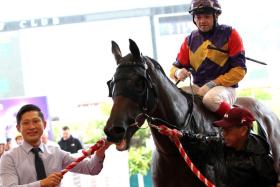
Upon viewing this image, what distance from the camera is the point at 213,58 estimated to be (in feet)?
10.3

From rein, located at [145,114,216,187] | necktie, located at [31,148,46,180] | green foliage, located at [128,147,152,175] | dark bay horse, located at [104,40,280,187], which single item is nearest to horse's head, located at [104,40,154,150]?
dark bay horse, located at [104,40,280,187]

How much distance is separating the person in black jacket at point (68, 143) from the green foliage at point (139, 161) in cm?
93

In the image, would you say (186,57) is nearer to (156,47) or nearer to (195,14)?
(195,14)

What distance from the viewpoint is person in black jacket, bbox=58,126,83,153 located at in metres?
8.00

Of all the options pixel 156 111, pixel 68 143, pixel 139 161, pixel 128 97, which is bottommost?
pixel 139 161

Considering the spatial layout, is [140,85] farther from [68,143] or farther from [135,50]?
[68,143]

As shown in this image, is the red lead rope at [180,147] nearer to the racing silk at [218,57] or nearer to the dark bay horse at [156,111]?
the dark bay horse at [156,111]

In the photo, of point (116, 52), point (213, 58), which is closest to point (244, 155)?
point (116, 52)

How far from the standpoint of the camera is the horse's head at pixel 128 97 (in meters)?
2.19

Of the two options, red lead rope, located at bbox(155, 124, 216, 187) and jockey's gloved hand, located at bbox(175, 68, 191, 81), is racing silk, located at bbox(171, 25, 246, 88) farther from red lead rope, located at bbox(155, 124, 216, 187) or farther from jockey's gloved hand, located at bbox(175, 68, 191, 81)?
red lead rope, located at bbox(155, 124, 216, 187)

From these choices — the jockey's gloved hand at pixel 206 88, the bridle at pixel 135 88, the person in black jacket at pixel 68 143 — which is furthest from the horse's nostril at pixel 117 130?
the person in black jacket at pixel 68 143

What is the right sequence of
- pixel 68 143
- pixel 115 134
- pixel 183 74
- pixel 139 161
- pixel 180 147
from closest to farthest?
1. pixel 115 134
2. pixel 180 147
3. pixel 183 74
4. pixel 139 161
5. pixel 68 143

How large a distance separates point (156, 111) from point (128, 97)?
0.26 metres

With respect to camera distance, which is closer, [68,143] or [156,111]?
[156,111]
